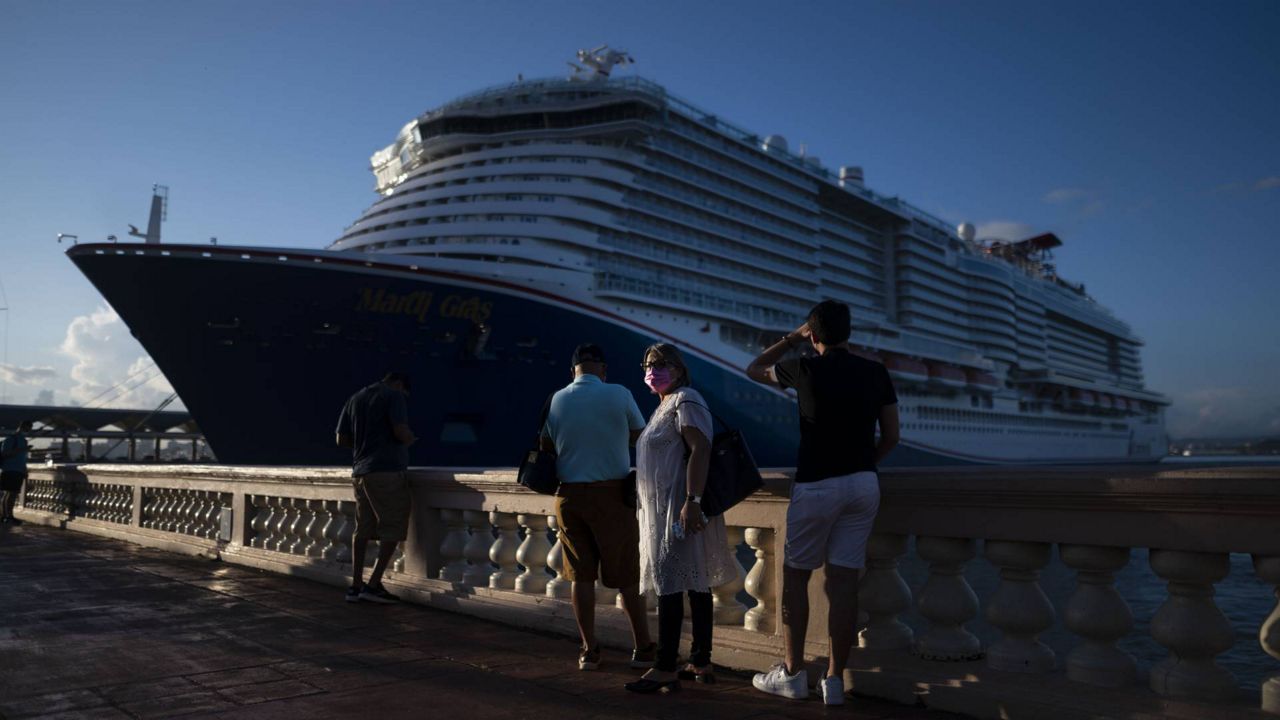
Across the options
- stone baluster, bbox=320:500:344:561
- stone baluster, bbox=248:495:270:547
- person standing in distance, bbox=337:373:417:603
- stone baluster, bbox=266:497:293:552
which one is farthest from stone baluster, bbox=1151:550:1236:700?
stone baluster, bbox=248:495:270:547

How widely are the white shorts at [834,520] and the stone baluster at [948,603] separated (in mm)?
306

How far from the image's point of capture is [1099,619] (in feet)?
10.5

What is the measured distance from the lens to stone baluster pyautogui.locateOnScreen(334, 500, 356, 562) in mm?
7227

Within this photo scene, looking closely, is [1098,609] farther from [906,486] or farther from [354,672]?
[354,672]

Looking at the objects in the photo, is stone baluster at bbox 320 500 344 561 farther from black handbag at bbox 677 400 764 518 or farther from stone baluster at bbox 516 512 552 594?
black handbag at bbox 677 400 764 518

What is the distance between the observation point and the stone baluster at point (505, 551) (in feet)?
19.0

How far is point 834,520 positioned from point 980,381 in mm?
43425

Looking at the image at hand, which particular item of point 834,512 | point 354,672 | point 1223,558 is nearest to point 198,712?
point 354,672

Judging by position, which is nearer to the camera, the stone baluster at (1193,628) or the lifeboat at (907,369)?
the stone baluster at (1193,628)

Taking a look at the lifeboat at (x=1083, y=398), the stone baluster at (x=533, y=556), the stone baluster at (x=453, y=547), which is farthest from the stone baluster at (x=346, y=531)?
the lifeboat at (x=1083, y=398)

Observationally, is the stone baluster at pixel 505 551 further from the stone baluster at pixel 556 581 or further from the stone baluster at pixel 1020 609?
the stone baluster at pixel 1020 609

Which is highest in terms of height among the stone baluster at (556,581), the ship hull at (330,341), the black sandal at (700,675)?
the ship hull at (330,341)

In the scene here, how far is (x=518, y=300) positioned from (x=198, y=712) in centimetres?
1898

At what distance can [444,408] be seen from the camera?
22.1m
